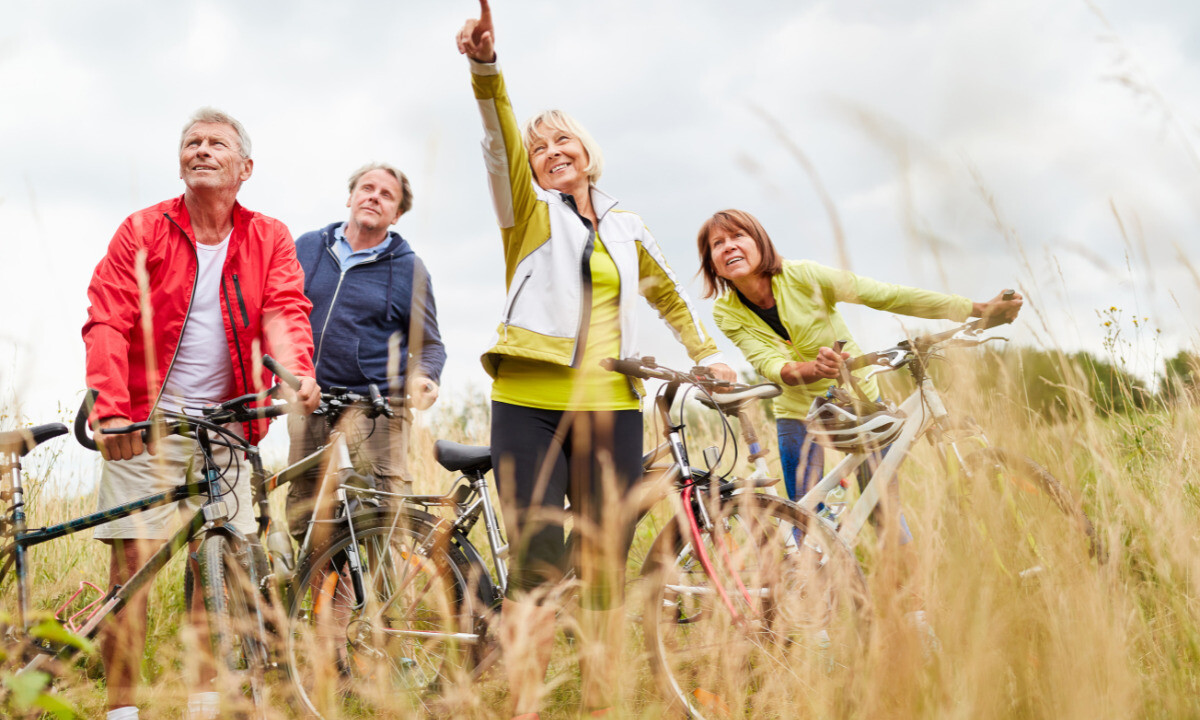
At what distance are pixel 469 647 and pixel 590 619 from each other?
2.68ft

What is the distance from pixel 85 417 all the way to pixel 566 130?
1.50 m

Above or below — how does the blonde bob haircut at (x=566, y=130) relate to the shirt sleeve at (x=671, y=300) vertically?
above

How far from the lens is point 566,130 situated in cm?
221

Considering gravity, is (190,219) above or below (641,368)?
above

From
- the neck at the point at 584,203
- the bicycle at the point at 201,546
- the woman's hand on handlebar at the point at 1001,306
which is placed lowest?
the bicycle at the point at 201,546

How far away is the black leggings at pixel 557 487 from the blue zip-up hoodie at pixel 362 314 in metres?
1.13

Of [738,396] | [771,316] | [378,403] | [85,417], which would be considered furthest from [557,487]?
[771,316]

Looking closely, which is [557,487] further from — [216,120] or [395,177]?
[395,177]

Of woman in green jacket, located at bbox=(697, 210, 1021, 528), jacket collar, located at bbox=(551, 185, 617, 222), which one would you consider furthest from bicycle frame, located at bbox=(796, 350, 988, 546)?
jacket collar, located at bbox=(551, 185, 617, 222)

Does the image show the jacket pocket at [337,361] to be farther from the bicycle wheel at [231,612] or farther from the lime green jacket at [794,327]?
the lime green jacket at [794,327]

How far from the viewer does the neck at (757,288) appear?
293cm

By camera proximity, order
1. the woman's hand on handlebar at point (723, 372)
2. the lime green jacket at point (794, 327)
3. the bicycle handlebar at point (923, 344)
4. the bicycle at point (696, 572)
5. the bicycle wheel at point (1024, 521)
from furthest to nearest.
Result: the lime green jacket at point (794, 327) → the woman's hand on handlebar at point (723, 372) → the bicycle at point (696, 572) → the bicycle handlebar at point (923, 344) → the bicycle wheel at point (1024, 521)

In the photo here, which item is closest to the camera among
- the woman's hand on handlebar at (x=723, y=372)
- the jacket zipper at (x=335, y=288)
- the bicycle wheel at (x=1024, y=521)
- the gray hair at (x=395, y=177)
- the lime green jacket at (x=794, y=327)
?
the bicycle wheel at (x=1024, y=521)

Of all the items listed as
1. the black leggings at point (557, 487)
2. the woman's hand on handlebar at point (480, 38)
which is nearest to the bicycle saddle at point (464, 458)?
the black leggings at point (557, 487)
